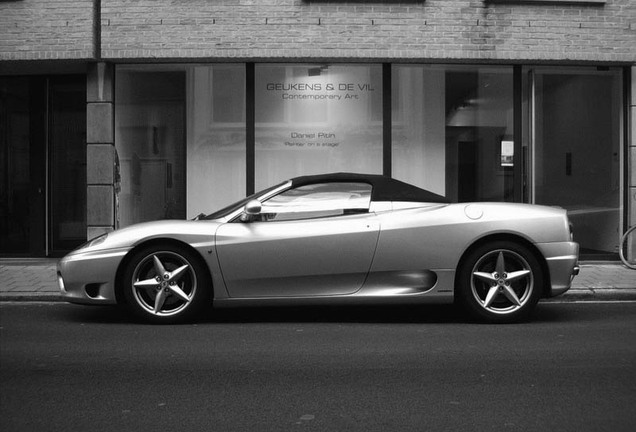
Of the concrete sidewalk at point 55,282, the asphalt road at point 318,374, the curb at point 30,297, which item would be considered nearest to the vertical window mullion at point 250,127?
the concrete sidewalk at point 55,282

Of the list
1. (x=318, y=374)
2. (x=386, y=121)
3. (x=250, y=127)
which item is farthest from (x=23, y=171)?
(x=318, y=374)

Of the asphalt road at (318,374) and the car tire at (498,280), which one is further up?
the car tire at (498,280)

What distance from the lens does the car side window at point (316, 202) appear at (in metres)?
7.02

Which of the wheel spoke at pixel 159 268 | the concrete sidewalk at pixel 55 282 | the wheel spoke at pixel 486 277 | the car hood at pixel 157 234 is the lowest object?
the concrete sidewalk at pixel 55 282

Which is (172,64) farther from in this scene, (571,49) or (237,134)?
(571,49)

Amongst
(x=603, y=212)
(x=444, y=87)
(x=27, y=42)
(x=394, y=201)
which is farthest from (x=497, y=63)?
(x=27, y=42)

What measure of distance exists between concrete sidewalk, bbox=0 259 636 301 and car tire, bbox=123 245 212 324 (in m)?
2.21

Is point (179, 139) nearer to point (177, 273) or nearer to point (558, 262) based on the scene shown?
point (177, 273)

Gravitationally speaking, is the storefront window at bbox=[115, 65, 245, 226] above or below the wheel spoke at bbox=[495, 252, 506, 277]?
above

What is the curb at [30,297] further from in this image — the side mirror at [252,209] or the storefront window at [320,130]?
the storefront window at [320,130]

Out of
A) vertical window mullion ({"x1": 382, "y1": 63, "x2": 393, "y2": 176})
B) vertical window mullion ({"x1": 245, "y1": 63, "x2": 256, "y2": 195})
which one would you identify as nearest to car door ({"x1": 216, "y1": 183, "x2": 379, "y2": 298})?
vertical window mullion ({"x1": 245, "y1": 63, "x2": 256, "y2": 195})

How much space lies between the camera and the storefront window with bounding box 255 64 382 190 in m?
12.4

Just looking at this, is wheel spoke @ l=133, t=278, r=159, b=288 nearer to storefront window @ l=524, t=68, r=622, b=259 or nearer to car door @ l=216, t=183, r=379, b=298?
car door @ l=216, t=183, r=379, b=298

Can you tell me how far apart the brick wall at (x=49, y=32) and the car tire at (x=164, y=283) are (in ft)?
20.6
